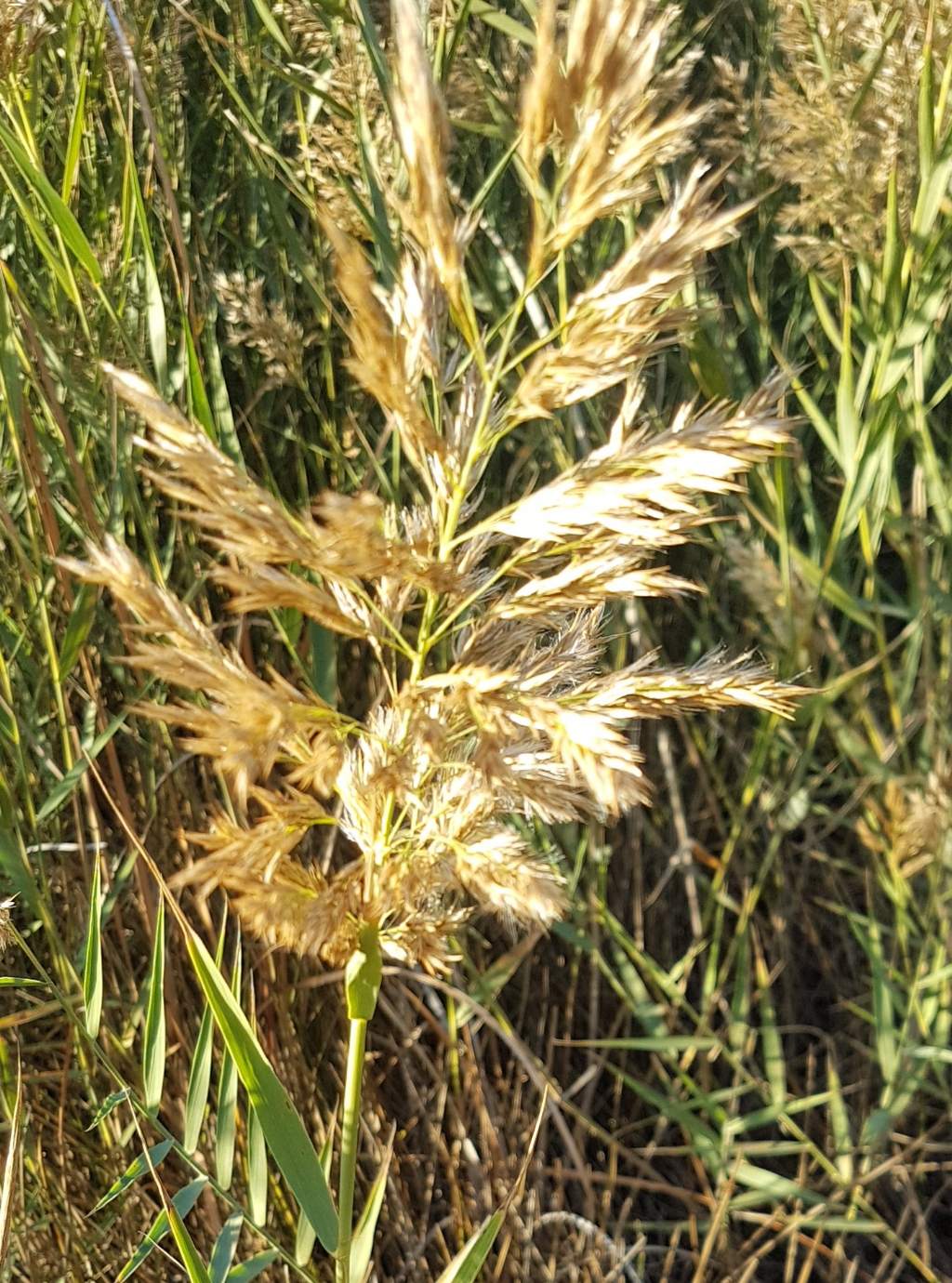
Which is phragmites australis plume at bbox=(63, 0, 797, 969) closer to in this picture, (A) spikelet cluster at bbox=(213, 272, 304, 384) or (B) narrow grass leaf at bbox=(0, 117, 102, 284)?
(B) narrow grass leaf at bbox=(0, 117, 102, 284)

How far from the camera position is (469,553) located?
1.52 feet

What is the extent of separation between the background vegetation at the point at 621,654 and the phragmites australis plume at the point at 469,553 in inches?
9.8

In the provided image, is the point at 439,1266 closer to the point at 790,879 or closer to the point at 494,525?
A: the point at 790,879

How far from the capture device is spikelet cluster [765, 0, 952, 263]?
0.91 m

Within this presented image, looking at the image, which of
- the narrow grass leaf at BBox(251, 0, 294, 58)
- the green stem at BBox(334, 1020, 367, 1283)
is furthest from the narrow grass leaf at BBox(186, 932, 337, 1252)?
the narrow grass leaf at BBox(251, 0, 294, 58)

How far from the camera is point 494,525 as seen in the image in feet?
1.49

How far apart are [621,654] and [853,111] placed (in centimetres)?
50

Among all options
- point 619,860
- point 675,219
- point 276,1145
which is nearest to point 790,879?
point 619,860

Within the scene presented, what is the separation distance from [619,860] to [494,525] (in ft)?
2.74

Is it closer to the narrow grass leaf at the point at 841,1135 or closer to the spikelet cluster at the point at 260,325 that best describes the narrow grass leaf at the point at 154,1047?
the spikelet cluster at the point at 260,325

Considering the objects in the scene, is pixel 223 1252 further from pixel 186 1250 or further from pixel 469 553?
pixel 469 553

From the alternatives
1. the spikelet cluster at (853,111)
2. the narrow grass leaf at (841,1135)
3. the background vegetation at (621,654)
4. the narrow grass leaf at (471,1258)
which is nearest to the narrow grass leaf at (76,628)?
the background vegetation at (621,654)

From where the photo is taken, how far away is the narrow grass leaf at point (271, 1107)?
→ 0.51 metres

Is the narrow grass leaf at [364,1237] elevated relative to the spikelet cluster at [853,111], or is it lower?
lower
